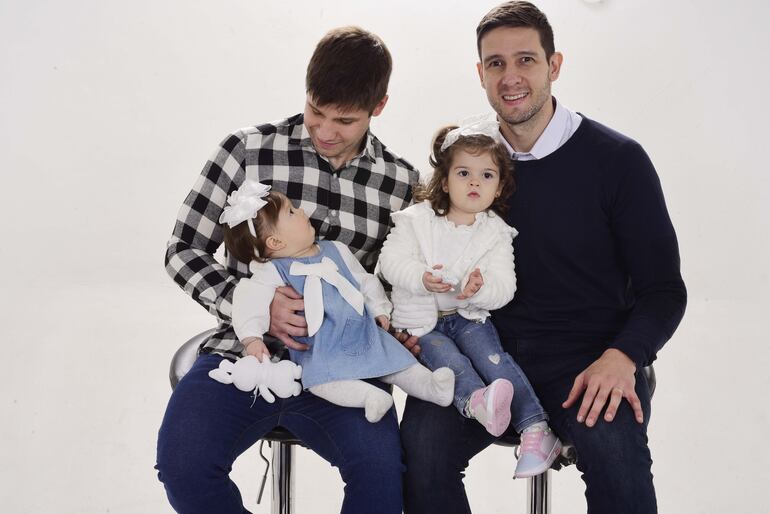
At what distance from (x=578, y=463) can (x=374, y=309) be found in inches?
20.4

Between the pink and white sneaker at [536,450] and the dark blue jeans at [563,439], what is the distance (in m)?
0.04

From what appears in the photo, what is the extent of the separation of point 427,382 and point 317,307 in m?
0.27

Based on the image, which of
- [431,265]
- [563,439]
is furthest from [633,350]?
[431,265]

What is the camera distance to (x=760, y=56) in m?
4.14

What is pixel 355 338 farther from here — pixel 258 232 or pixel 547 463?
pixel 547 463

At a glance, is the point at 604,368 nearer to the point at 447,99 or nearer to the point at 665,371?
the point at 665,371

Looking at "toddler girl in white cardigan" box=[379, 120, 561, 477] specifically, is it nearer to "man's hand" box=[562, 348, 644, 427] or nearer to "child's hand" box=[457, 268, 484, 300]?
"child's hand" box=[457, 268, 484, 300]

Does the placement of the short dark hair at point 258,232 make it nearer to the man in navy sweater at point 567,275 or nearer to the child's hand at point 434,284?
the child's hand at point 434,284

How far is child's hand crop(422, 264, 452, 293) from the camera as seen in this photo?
1871 mm

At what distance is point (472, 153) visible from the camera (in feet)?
6.43

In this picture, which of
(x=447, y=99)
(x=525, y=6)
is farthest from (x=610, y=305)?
(x=447, y=99)

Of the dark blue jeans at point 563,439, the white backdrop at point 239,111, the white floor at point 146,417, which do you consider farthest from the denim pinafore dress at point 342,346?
the white backdrop at point 239,111

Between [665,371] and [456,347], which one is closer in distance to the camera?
[456,347]

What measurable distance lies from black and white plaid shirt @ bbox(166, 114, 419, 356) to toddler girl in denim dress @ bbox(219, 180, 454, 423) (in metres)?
0.10
